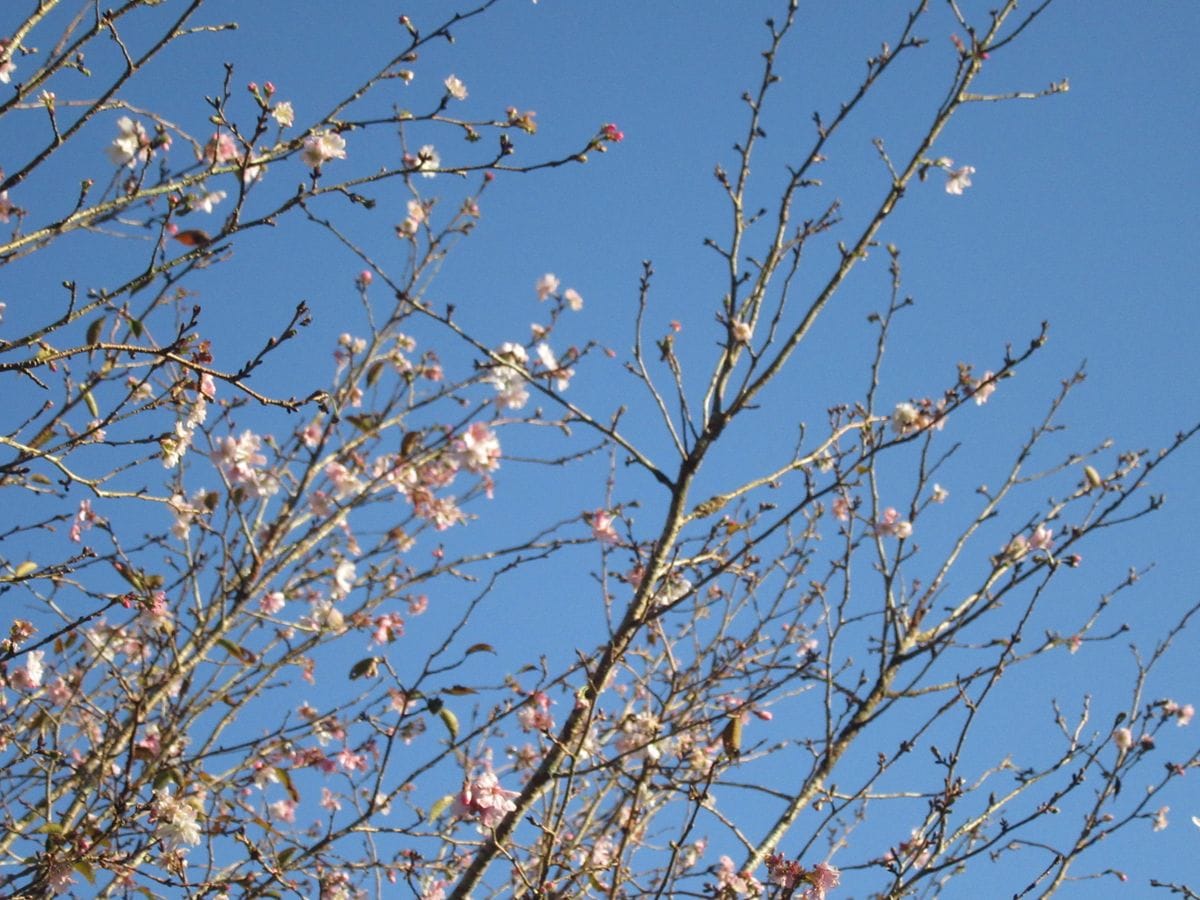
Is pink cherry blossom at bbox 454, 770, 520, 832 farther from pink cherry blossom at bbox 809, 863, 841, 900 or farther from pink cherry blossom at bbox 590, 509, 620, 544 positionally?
pink cherry blossom at bbox 590, 509, 620, 544

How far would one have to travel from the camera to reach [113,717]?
143 inches

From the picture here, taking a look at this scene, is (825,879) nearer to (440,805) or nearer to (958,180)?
(440,805)

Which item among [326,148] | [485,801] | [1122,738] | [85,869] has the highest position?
[326,148]

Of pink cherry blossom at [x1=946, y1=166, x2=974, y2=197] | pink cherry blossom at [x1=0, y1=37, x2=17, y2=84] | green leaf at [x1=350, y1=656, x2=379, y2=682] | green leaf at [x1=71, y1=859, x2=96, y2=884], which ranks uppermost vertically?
pink cherry blossom at [x1=946, y1=166, x2=974, y2=197]

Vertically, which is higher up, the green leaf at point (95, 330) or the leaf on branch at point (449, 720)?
the green leaf at point (95, 330)

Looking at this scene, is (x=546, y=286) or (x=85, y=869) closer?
(x=85, y=869)

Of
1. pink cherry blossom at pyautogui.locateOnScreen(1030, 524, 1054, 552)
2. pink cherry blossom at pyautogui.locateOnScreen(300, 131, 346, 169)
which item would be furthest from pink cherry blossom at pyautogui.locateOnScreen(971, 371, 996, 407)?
pink cherry blossom at pyautogui.locateOnScreen(300, 131, 346, 169)

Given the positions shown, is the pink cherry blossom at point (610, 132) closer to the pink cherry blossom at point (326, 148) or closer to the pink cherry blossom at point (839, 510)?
the pink cherry blossom at point (326, 148)

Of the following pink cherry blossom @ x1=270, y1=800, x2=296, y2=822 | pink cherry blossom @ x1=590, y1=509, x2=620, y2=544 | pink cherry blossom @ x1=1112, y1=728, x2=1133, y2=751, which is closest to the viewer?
pink cherry blossom @ x1=1112, y1=728, x2=1133, y2=751

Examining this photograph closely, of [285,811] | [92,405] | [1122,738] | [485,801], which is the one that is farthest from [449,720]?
[285,811]

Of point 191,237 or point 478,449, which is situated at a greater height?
point 478,449

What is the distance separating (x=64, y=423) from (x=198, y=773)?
151 centimetres

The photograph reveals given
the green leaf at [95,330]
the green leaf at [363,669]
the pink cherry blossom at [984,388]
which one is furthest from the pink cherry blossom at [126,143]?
the pink cherry blossom at [984,388]

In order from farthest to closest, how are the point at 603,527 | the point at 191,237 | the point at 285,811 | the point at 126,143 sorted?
the point at 285,811 < the point at 603,527 < the point at 126,143 < the point at 191,237
